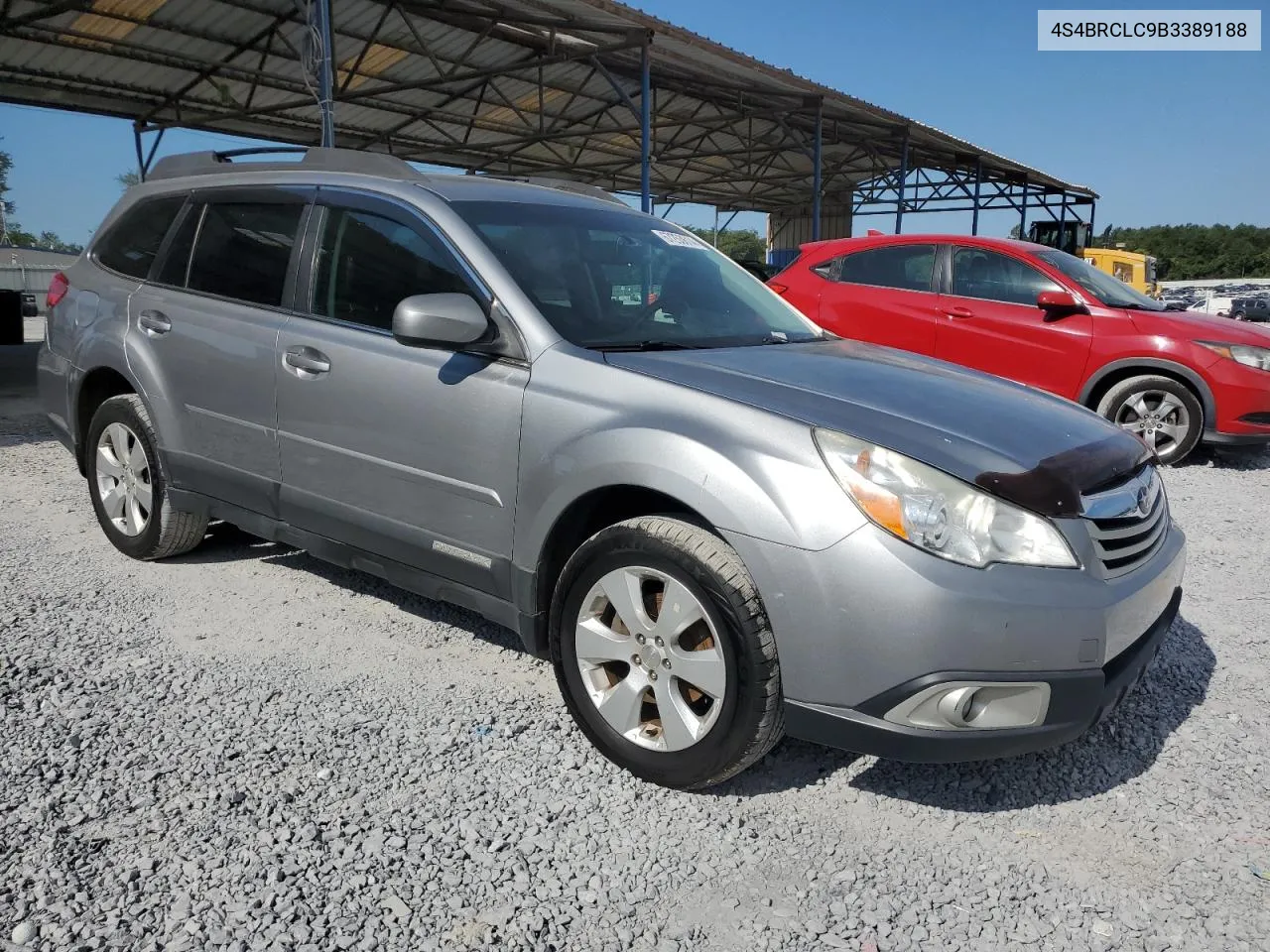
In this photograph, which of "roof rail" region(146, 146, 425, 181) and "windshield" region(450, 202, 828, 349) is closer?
"windshield" region(450, 202, 828, 349)

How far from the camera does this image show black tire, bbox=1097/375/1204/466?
696 centimetres

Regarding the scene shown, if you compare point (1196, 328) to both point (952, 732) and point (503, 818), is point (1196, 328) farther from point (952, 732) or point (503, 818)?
point (503, 818)

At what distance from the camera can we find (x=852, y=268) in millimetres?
7922

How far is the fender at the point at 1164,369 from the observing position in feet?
22.5

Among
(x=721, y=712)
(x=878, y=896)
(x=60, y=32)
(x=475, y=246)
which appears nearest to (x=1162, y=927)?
(x=878, y=896)

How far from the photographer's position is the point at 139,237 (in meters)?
4.31

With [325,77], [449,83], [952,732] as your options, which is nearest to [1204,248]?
[449,83]

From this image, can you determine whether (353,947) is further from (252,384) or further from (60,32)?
(60,32)

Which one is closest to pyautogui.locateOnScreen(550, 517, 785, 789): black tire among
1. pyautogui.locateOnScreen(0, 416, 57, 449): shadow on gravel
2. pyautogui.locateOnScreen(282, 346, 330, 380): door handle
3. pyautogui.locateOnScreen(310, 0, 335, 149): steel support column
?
pyautogui.locateOnScreen(282, 346, 330, 380): door handle

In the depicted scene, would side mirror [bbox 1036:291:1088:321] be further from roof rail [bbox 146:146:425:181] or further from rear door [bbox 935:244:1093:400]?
roof rail [bbox 146:146:425:181]

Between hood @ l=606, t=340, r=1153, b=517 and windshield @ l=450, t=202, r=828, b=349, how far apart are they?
0.20 m

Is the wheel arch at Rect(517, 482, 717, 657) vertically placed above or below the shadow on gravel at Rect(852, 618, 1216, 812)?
above

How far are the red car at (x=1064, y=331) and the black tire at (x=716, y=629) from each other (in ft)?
16.8

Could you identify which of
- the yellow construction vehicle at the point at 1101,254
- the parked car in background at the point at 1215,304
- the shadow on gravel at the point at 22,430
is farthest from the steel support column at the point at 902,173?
the shadow on gravel at the point at 22,430
